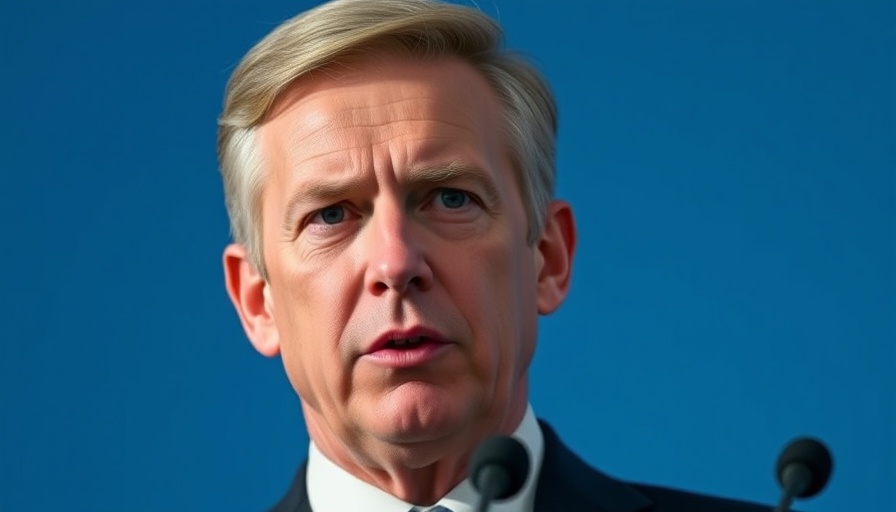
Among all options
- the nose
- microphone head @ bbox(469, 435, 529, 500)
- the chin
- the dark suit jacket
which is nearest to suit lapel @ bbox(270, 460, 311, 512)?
the dark suit jacket

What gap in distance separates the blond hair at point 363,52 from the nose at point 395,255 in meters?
0.21

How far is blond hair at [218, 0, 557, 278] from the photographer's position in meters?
1.83

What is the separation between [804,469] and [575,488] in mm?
584

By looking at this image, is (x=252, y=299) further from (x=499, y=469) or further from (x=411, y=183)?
(x=499, y=469)

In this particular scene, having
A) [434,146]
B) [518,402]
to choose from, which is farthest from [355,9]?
[518,402]

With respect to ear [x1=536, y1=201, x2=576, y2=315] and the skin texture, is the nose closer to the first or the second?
the skin texture

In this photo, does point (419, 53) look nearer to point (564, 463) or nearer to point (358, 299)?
point (358, 299)

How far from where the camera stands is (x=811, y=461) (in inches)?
53.2

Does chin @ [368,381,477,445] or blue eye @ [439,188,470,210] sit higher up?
blue eye @ [439,188,470,210]

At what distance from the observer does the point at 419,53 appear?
1.85 m

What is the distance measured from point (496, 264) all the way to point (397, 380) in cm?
19

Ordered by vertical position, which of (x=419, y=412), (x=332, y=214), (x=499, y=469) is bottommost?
(x=499, y=469)

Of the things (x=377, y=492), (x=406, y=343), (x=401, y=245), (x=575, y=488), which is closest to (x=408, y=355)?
(x=406, y=343)

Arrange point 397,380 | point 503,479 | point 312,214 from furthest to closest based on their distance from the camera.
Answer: point 312,214 → point 397,380 → point 503,479
